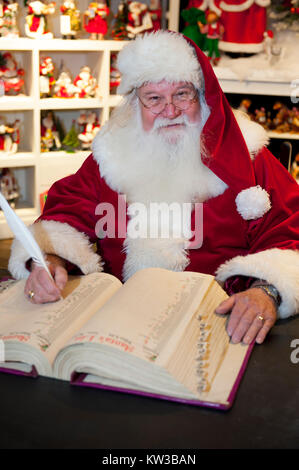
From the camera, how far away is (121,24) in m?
4.14

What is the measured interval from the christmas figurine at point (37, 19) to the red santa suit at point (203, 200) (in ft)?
7.12

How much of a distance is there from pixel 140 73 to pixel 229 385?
103 cm

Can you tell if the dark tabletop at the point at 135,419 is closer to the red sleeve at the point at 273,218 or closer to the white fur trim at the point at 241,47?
the red sleeve at the point at 273,218

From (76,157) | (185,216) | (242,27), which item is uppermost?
(242,27)

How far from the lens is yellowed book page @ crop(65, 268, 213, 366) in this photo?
3.35ft

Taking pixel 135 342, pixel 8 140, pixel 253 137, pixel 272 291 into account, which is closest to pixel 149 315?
pixel 135 342

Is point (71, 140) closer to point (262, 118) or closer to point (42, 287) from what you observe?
point (262, 118)

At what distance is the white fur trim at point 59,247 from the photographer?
1502mm

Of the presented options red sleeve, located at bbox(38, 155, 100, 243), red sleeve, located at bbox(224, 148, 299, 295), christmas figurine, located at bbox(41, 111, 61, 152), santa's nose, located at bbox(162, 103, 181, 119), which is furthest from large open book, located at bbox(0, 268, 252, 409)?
christmas figurine, located at bbox(41, 111, 61, 152)

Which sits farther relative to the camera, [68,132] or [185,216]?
[68,132]

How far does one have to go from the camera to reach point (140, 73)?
174 centimetres

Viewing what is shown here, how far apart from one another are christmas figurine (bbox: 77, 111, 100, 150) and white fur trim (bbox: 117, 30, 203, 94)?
92.8 inches
